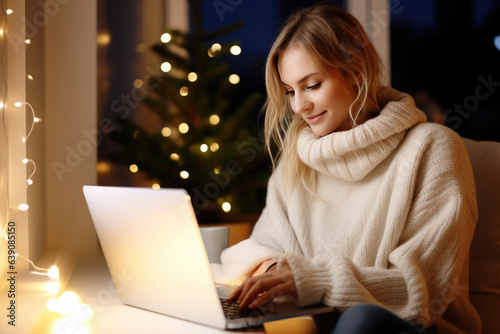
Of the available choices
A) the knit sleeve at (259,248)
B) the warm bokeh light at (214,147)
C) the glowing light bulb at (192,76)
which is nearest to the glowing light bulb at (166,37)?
the glowing light bulb at (192,76)

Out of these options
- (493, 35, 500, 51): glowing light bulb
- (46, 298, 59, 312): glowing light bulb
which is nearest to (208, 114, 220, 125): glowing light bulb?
(46, 298, 59, 312): glowing light bulb

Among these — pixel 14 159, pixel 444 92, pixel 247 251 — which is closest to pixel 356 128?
pixel 247 251

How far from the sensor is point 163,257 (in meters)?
0.86

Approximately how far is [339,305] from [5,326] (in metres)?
0.64

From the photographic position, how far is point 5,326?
0.93 meters

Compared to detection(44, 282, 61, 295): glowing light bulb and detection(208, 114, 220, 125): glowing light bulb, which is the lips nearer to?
detection(208, 114, 220, 125): glowing light bulb

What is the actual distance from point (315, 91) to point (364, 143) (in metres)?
0.20

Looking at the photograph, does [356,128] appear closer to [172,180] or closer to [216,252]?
[216,252]

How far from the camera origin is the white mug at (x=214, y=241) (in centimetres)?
150

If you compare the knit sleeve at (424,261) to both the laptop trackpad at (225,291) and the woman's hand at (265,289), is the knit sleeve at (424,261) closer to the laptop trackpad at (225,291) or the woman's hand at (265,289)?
the woman's hand at (265,289)

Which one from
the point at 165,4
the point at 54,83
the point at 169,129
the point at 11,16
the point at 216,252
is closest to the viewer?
the point at 11,16

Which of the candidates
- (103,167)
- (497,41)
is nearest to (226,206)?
(103,167)

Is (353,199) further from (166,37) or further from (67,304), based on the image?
(166,37)

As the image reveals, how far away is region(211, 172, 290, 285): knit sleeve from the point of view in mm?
1266
